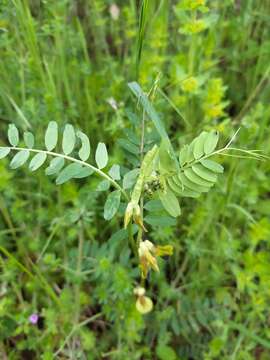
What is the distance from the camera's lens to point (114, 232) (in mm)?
1306

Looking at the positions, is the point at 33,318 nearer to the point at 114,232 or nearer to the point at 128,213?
the point at 114,232

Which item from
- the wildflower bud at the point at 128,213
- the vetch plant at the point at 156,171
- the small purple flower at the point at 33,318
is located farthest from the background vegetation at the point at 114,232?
the wildflower bud at the point at 128,213

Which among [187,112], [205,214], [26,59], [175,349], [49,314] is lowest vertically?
[175,349]

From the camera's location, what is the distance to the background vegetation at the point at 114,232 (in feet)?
3.92

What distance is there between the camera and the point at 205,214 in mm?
1275

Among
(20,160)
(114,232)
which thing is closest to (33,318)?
(114,232)

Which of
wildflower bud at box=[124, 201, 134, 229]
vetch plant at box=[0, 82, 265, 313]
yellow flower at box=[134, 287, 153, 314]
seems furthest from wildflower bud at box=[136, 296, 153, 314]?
wildflower bud at box=[124, 201, 134, 229]

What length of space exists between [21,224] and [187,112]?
1.94 ft

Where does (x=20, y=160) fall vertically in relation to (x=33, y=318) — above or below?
above

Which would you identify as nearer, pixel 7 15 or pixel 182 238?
pixel 7 15

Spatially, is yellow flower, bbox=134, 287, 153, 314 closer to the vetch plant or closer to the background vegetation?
the background vegetation

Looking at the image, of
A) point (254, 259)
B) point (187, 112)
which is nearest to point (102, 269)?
point (254, 259)

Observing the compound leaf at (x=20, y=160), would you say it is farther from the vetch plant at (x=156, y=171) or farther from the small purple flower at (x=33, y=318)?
the small purple flower at (x=33, y=318)

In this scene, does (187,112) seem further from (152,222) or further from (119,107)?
(152,222)
